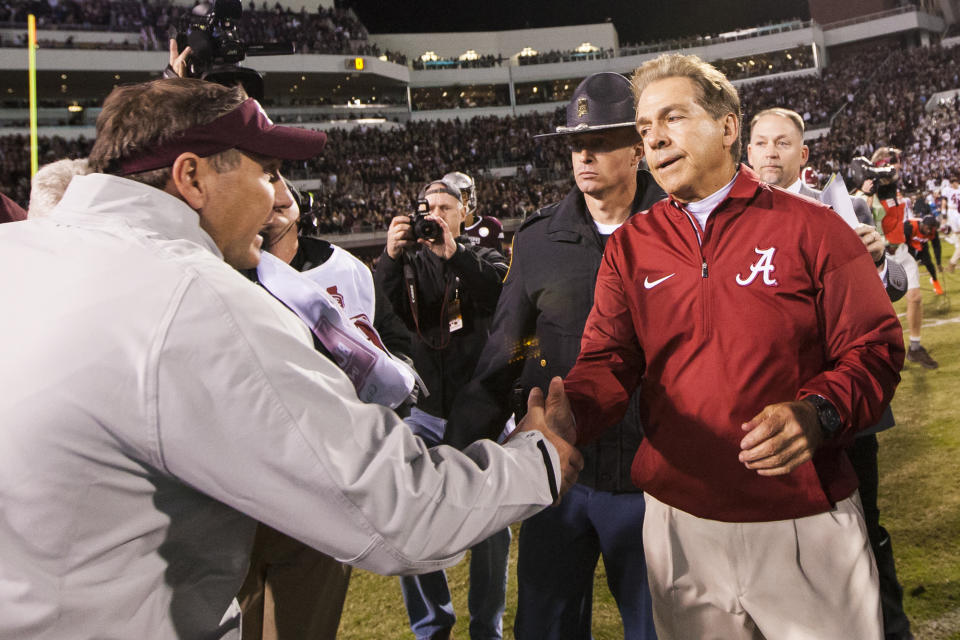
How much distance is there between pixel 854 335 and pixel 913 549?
265 centimetres

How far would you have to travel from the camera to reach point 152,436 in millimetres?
1067

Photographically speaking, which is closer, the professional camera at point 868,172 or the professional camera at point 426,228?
the professional camera at point 426,228

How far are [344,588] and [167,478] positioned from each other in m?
1.47

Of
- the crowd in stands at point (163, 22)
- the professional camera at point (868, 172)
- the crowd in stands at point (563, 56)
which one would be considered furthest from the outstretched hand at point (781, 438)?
the crowd in stands at point (563, 56)

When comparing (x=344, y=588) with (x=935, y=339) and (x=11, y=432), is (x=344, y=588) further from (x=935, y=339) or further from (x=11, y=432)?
(x=935, y=339)

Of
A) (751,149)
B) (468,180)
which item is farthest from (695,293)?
(468,180)

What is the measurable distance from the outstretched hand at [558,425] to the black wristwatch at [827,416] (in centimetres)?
54

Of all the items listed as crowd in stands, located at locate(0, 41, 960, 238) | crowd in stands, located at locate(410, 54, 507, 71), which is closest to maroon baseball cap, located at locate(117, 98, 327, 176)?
crowd in stands, located at locate(0, 41, 960, 238)

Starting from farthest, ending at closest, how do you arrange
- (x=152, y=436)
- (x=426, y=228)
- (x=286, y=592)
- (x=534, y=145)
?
(x=534, y=145) < (x=426, y=228) < (x=286, y=592) < (x=152, y=436)

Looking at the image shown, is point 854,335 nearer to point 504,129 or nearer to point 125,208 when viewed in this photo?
point 125,208

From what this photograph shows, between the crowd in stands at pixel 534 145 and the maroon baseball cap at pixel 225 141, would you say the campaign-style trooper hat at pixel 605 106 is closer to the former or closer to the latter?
the maroon baseball cap at pixel 225 141

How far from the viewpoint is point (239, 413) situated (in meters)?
1.06

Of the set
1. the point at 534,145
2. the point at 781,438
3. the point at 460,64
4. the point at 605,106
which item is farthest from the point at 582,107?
the point at 460,64

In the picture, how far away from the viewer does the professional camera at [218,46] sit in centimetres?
243
